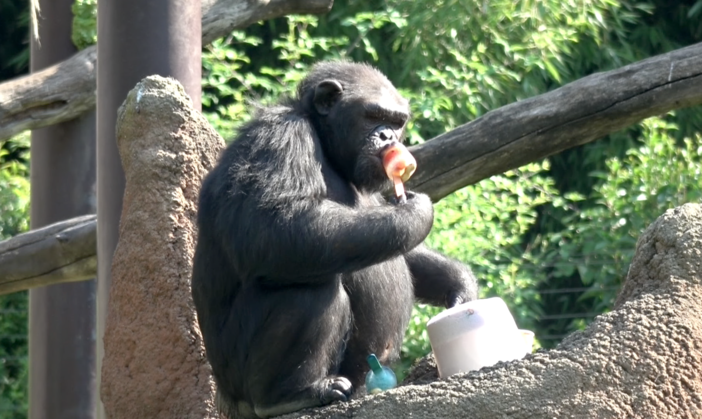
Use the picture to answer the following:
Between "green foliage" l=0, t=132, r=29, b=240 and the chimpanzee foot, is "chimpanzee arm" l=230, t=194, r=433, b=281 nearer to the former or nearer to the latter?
the chimpanzee foot

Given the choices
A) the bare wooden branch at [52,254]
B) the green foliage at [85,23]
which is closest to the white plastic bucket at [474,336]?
the bare wooden branch at [52,254]

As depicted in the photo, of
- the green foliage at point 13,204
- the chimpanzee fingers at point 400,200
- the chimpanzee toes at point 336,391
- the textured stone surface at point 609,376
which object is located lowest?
the chimpanzee toes at point 336,391

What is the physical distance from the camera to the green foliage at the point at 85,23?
6.48 meters

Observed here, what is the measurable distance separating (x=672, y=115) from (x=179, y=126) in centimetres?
692

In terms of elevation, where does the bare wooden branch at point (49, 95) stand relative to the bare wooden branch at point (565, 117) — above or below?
above

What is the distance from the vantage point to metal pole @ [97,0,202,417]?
4.86m

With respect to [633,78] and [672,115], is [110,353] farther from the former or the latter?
[672,115]

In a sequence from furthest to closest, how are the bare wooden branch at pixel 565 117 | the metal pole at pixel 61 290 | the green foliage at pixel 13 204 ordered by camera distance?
1. the green foliage at pixel 13 204
2. the metal pole at pixel 61 290
3. the bare wooden branch at pixel 565 117

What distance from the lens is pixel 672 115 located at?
10.5 meters

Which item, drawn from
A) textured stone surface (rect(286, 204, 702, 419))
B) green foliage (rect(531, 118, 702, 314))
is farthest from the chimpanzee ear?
green foliage (rect(531, 118, 702, 314))

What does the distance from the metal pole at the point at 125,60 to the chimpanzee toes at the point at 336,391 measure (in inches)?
51.0

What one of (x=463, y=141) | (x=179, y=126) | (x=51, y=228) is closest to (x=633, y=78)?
(x=463, y=141)

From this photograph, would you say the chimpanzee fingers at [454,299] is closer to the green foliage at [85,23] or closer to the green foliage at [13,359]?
the green foliage at [85,23]

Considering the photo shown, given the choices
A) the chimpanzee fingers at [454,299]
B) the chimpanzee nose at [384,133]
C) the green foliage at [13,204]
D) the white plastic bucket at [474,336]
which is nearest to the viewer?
the white plastic bucket at [474,336]
